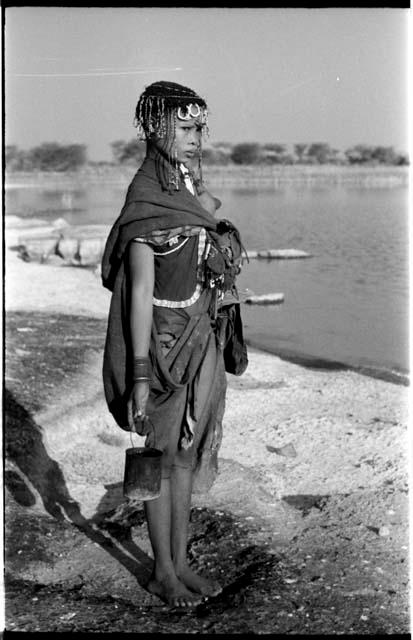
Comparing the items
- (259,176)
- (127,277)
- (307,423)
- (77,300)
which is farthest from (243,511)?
(259,176)

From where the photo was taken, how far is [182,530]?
3387 millimetres

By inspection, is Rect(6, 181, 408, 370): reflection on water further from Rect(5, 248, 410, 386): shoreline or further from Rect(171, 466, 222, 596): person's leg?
Rect(171, 466, 222, 596): person's leg

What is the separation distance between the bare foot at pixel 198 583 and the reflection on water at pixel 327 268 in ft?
20.9

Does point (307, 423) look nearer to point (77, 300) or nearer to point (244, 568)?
point (244, 568)

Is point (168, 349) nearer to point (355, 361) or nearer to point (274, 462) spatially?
point (274, 462)

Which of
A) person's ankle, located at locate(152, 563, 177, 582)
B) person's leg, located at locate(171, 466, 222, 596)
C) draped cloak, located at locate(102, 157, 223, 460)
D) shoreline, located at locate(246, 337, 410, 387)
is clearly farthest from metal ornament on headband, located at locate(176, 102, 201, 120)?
shoreline, located at locate(246, 337, 410, 387)

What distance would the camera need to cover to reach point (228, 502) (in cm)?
437

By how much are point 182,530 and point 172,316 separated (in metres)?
0.78

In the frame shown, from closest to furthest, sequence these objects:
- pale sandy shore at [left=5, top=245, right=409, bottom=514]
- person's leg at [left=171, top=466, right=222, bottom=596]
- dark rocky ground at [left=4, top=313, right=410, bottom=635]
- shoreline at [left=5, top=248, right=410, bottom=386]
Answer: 1. dark rocky ground at [left=4, top=313, right=410, bottom=635]
2. person's leg at [left=171, top=466, right=222, bottom=596]
3. pale sandy shore at [left=5, top=245, right=409, bottom=514]
4. shoreline at [left=5, top=248, right=410, bottom=386]

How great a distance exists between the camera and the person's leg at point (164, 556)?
10.8 feet

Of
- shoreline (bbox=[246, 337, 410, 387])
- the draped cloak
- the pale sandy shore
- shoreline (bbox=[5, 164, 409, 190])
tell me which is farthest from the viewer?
shoreline (bbox=[5, 164, 409, 190])

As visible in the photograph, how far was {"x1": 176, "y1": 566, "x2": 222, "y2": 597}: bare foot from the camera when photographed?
11.1 feet

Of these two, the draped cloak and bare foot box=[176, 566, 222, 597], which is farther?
bare foot box=[176, 566, 222, 597]

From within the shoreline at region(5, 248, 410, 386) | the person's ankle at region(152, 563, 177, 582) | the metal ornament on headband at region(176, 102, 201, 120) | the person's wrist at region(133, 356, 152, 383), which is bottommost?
the person's ankle at region(152, 563, 177, 582)
